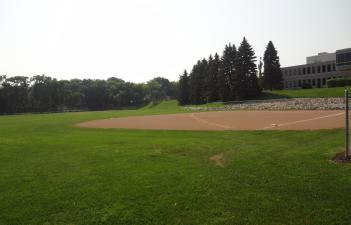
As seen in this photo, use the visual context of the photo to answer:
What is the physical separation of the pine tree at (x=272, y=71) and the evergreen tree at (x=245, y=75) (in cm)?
771

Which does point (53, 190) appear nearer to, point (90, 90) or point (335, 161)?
point (335, 161)

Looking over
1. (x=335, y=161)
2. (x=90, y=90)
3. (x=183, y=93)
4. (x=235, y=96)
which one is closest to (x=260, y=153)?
(x=335, y=161)

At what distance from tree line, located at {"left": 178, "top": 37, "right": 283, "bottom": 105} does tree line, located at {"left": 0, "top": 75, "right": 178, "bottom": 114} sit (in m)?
46.9

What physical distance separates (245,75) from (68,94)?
77935 millimetres

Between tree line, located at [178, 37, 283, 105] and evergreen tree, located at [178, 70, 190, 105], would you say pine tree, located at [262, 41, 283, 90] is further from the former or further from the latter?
evergreen tree, located at [178, 70, 190, 105]

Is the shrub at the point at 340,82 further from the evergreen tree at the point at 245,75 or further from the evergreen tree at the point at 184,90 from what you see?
the evergreen tree at the point at 184,90

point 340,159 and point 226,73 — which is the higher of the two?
point 226,73

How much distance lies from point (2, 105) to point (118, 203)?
11849 cm

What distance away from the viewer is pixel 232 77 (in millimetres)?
68562

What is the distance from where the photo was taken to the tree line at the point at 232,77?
66312 mm

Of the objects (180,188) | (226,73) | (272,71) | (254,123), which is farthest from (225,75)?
(180,188)

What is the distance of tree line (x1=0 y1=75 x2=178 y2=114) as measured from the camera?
114m

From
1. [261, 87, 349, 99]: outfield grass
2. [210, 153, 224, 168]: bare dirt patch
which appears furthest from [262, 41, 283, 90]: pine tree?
[210, 153, 224, 168]: bare dirt patch

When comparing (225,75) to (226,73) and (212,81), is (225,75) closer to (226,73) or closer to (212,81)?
(226,73)
